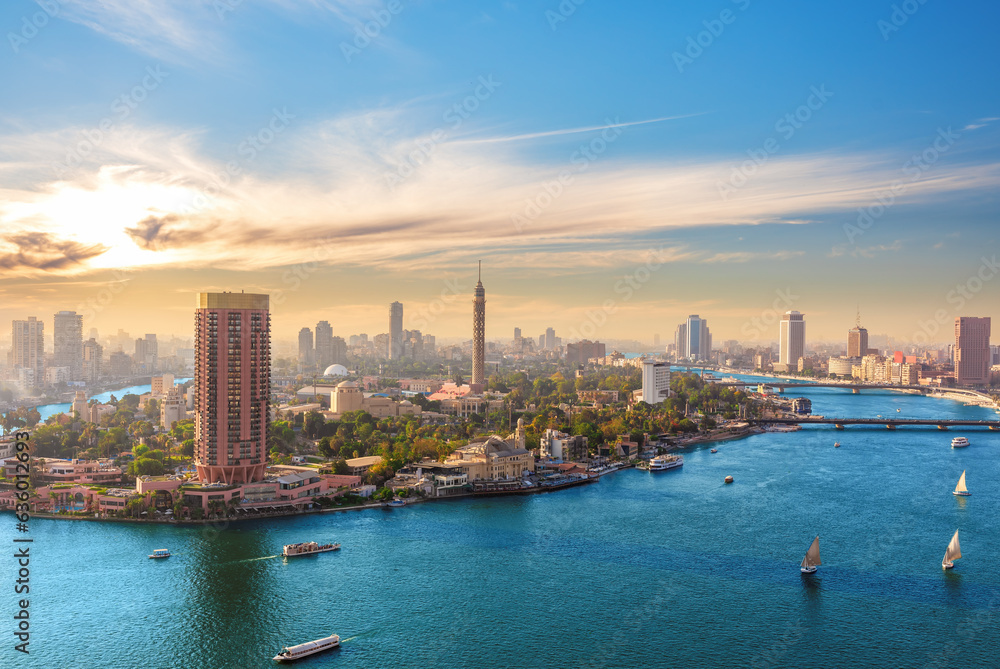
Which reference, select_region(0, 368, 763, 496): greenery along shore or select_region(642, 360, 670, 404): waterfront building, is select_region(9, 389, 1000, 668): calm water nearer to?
select_region(0, 368, 763, 496): greenery along shore

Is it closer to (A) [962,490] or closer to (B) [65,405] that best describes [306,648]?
(A) [962,490]

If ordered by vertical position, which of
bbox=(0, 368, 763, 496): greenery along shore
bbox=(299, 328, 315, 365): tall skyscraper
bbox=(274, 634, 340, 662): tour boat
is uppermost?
bbox=(299, 328, 315, 365): tall skyscraper

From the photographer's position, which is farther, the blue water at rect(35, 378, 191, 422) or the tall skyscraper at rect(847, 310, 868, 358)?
the tall skyscraper at rect(847, 310, 868, 358)

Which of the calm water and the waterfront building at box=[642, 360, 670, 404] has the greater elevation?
the waterfront building at box=[642, 360, 670, 404]

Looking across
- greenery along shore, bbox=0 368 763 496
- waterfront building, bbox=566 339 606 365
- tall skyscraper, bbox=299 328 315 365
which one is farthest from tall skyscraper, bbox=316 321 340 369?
greenery along shore, bbox=0 368 763 496

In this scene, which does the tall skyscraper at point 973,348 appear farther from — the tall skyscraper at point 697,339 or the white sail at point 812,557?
the white sail at point 812,557

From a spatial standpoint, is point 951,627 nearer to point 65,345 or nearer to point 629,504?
point 629,504

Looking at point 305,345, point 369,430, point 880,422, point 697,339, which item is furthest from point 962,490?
point 697,339
